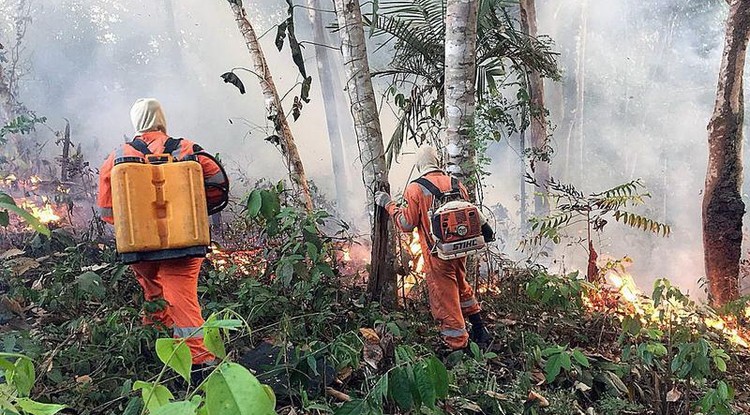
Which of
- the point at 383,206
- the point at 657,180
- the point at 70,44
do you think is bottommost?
the point at 657,180

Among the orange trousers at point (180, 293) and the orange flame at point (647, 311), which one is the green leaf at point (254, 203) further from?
the orange flame at point (647, 311)

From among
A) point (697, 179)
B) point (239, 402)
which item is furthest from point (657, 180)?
point (239, 402)

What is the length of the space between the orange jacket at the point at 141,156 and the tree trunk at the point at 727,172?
594 cm

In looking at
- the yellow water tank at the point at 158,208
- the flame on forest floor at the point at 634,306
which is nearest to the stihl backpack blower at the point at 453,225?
the yellow water tank at the point at 158,208

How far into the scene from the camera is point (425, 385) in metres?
1.43

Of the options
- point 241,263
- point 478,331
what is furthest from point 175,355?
point 241,263

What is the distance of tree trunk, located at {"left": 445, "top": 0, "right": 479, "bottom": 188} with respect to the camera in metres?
3.86

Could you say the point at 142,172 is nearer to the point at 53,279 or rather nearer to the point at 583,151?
the point at 53,279

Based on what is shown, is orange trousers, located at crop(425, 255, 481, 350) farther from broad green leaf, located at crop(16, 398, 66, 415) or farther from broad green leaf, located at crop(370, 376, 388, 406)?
broad green leaf, located at crop(16, 398, 66, 415)

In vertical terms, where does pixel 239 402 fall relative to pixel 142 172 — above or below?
below

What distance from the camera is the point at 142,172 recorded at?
2.84m

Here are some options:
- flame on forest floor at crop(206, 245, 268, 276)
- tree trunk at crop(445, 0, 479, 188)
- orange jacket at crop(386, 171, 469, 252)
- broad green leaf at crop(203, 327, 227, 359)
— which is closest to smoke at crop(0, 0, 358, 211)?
flame on forest floor at crop(206, 245, 268, 276)

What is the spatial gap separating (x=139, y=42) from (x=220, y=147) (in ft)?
7.83

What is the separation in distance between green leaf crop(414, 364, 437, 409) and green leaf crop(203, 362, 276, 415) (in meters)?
0.83
